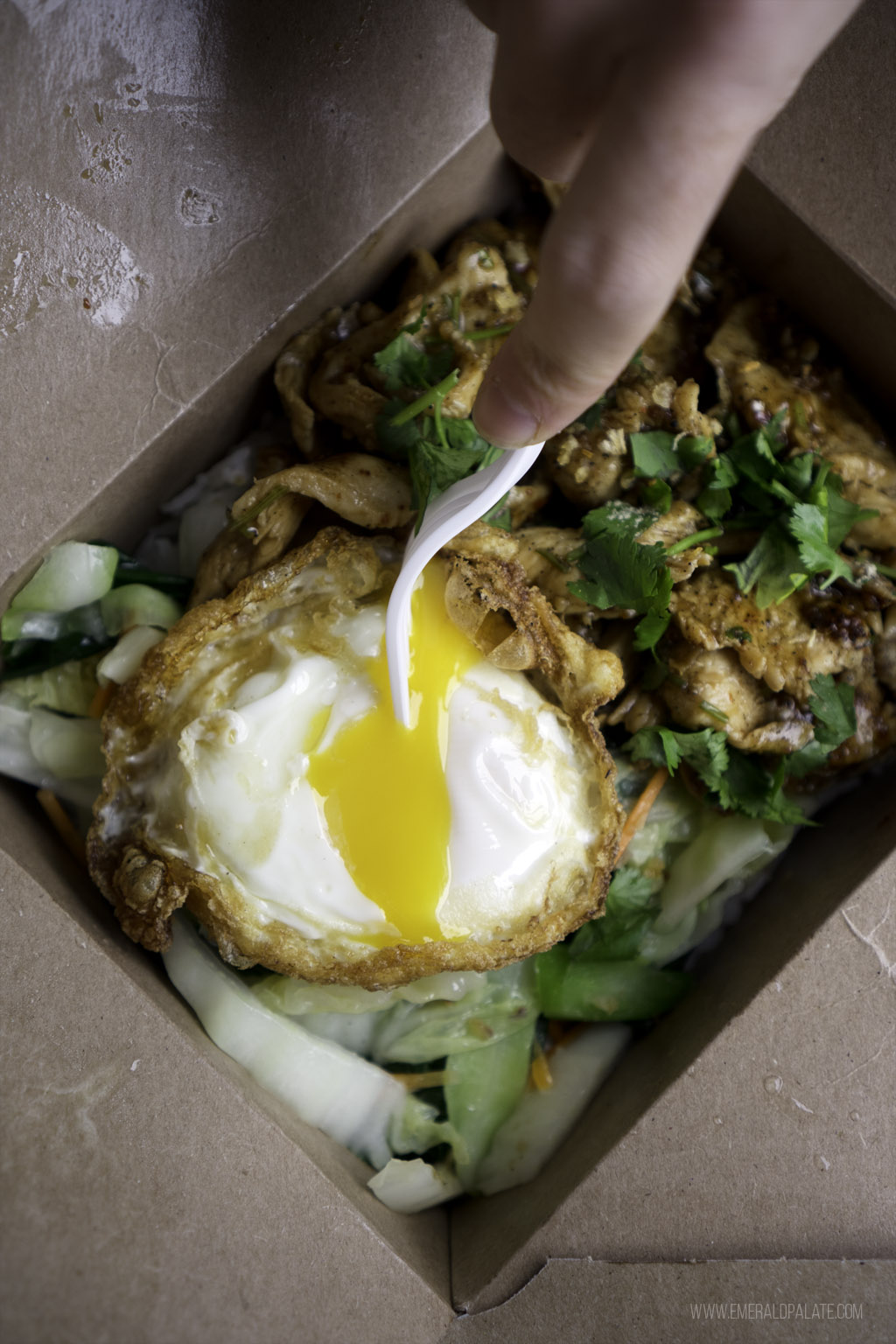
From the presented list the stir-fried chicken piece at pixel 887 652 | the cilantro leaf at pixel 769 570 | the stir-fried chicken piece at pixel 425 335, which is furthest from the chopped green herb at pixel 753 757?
the stir-fried chicken piece at pixel 425 335

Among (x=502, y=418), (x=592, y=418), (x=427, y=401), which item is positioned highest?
(x=502, y=418)

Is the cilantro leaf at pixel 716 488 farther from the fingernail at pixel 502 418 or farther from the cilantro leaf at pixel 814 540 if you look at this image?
the fingernail at pixel 502 418

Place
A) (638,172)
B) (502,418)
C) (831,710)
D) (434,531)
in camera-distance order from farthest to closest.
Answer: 1. (831,710)
2. (434,531)
3. (502,418)
4. (638,172)

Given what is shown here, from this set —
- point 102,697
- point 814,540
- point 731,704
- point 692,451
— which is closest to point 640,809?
point 731,704

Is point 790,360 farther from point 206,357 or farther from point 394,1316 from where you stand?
point 394,1316

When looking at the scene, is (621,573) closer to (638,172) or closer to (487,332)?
(487,332)

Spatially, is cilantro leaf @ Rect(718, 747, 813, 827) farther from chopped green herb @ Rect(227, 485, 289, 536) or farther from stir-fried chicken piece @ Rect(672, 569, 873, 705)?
chopped green herb @ Rect(227, 485, 289, 536)
